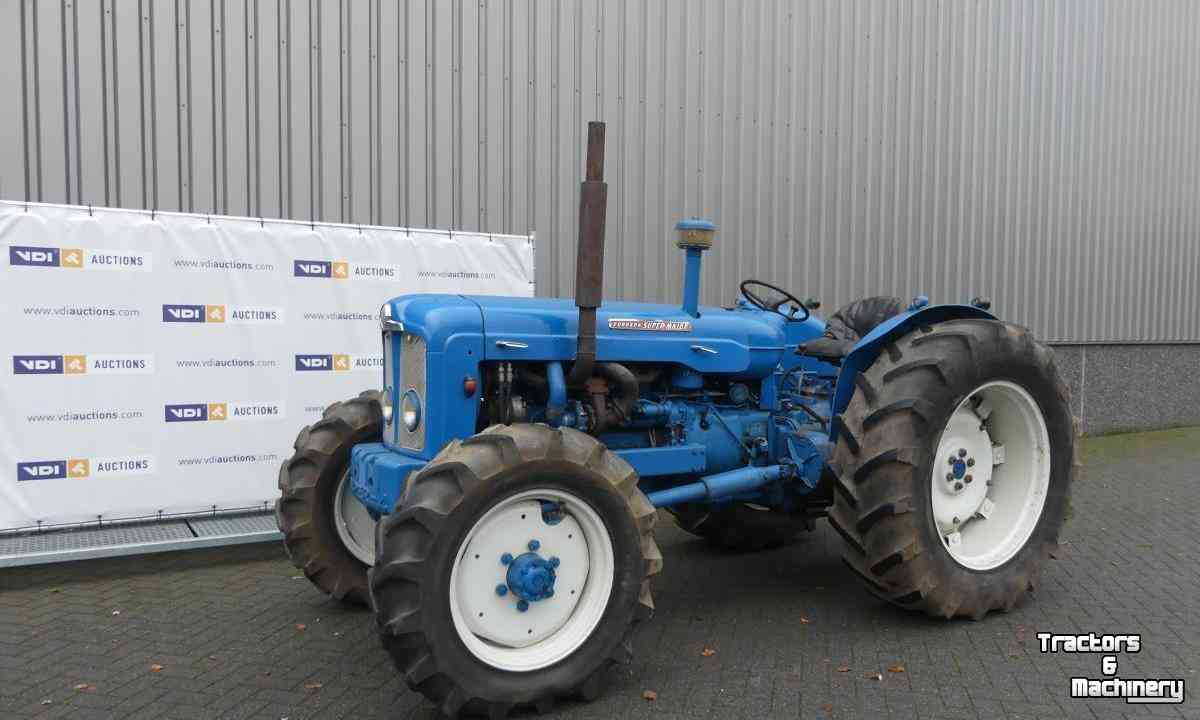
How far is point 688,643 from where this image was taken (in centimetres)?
419

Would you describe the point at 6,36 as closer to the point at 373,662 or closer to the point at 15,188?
the point at 15,188

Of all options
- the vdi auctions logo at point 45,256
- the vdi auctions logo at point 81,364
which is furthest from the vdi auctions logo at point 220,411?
the vdi auctions logo at point 45,256

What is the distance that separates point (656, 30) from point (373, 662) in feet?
20.4

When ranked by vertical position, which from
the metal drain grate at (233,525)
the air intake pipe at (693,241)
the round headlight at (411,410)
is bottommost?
the metal drain grate at (233,525)

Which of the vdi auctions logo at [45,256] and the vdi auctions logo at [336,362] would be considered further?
the vdi auctions logo at [336,362]

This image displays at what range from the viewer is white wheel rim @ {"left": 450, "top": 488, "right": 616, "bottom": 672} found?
11.1ft

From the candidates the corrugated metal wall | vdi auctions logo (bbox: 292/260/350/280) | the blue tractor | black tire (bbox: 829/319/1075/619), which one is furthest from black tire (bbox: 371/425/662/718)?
the corrugated metal wall

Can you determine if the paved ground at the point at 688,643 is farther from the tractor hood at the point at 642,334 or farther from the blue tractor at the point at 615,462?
the tractor hood at the point at 642,334

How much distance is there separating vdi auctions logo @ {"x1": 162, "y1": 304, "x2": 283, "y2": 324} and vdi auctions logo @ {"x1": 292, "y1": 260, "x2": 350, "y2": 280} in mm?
307

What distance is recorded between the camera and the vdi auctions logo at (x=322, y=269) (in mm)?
6051

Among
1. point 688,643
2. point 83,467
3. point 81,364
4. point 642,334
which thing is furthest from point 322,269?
point 688,643

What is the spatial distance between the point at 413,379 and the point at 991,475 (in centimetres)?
312

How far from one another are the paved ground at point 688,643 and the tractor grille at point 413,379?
38.9 inches

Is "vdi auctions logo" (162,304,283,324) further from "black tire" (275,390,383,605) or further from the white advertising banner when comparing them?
"black tire" (275,390,383,605)
